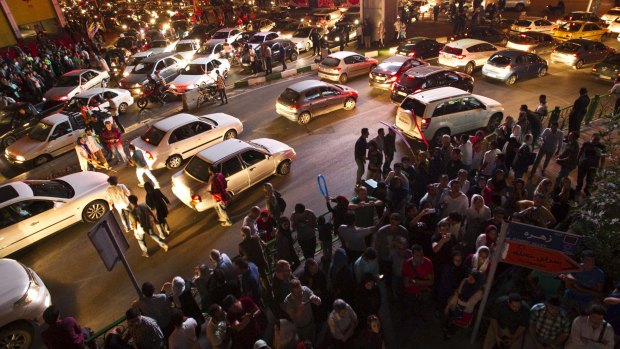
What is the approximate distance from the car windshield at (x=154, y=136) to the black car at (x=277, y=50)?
35.2ft

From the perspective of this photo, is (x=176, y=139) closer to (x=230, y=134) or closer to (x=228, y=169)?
(x=230, y=134)

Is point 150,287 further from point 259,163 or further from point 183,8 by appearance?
point 183,8

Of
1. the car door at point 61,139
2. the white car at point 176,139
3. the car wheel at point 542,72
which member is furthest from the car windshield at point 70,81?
the car wheel at point 542,72

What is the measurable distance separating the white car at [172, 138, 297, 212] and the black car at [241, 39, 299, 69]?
12118 millimetres

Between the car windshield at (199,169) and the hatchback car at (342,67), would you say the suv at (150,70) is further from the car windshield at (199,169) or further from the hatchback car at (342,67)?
the car windshield at (199,169)

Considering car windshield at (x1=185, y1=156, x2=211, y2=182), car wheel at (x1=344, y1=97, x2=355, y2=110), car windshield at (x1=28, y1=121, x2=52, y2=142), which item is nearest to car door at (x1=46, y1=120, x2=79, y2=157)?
car windshield at (x1=28, y1=121, x2=52, y2=142)

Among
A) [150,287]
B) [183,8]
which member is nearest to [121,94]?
[150,287]

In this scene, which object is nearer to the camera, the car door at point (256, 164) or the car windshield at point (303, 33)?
the car door at point (256, 164)

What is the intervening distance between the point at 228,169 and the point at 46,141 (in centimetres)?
797

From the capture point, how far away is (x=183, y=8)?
133 feet

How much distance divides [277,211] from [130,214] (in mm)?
3171

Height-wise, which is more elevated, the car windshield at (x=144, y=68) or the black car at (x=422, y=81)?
the car windshield at (x=144, y=68)

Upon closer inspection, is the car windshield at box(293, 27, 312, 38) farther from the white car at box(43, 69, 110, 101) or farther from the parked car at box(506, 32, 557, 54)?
the parked car at box(506, 32, 557, 54)

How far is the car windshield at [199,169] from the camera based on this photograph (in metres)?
9.73
